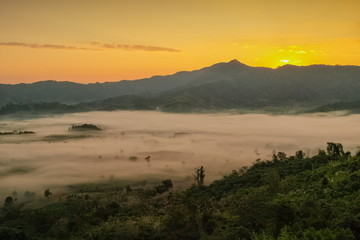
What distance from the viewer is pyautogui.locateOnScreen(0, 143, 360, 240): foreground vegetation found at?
5871 centimetres

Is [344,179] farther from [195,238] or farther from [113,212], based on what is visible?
[113,212]

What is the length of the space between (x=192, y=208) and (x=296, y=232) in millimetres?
54938

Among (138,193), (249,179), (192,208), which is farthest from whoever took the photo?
(138,193)

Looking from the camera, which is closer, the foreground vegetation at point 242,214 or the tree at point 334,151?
the foreground vegetation at point 242,214

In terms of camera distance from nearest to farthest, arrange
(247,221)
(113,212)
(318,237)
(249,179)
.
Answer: (318,237)
(247,221)
(113,212)
(249,179)

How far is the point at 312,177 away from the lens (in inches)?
4646

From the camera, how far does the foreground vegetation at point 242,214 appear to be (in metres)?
58.7

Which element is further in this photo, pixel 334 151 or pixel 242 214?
pixel 334 151

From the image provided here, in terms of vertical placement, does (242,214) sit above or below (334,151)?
below

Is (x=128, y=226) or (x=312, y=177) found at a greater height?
(x=312, y=177)

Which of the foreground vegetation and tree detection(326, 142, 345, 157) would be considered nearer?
the foreground vegetation

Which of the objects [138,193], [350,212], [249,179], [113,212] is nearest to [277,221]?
[350,212]

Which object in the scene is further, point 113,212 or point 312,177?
point 113,212

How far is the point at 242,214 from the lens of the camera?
3204 inches
